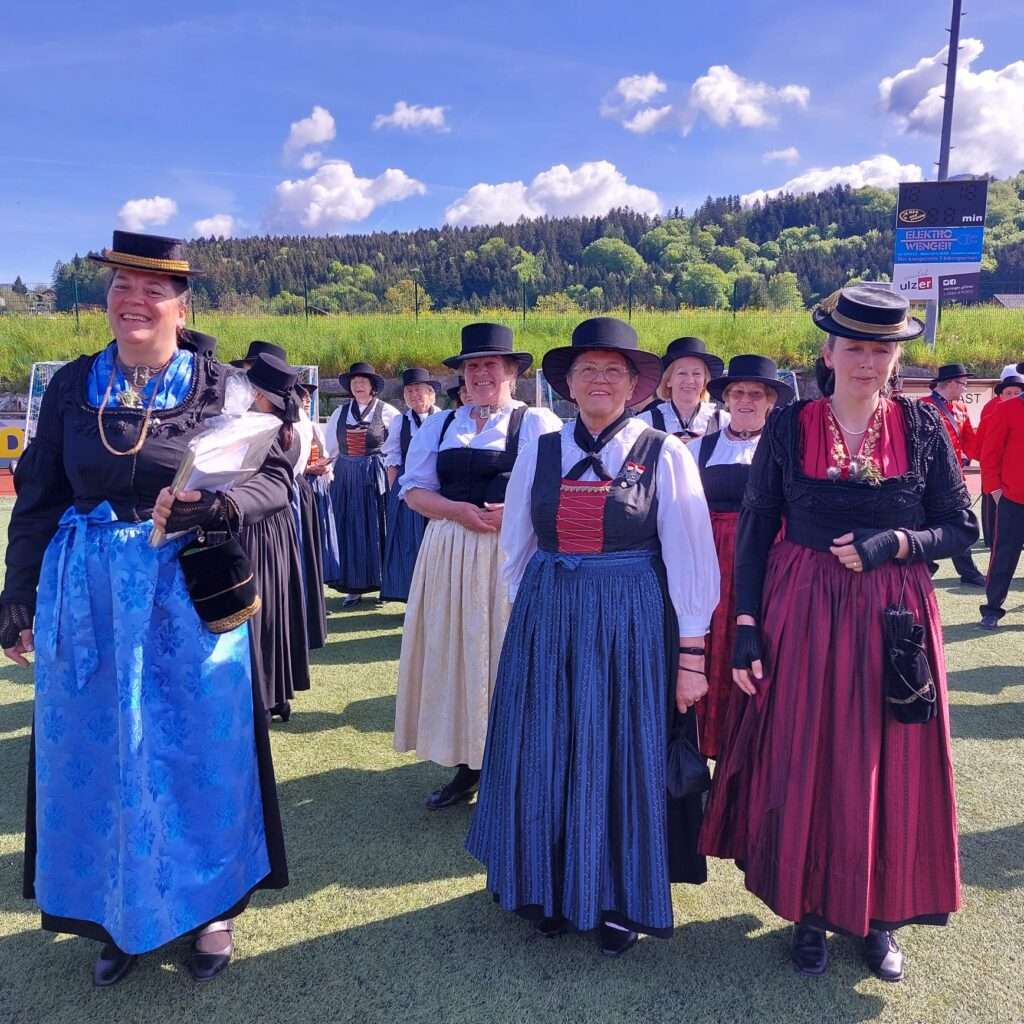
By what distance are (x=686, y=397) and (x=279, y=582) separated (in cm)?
254

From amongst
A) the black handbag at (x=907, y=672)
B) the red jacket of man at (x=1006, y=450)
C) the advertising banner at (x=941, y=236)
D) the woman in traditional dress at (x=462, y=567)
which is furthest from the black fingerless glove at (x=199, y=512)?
the advertising banner at (x=941, y=236)

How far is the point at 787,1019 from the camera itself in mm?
2057

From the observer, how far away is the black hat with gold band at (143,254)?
1996 millimetres

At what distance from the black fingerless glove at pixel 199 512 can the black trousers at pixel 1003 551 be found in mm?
5698

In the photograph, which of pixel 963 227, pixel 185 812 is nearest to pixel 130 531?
pixel 185 812

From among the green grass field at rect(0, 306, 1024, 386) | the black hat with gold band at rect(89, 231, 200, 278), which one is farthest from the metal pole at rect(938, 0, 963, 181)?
the black hat with gold band at rect(89, 231, 200, 278)

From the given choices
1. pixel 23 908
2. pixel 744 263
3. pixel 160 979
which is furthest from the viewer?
pixel 744 263

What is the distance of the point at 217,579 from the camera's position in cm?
203

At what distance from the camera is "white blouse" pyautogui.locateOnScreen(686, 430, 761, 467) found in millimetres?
3492

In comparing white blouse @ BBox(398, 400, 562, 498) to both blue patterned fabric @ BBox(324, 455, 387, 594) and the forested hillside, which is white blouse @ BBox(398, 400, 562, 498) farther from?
the forested hillside

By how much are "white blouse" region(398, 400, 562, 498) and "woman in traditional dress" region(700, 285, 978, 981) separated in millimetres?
1180

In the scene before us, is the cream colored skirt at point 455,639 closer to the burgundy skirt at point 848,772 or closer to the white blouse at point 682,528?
the white blouse at point 682,528

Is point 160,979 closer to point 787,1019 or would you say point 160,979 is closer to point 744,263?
point 787,1019

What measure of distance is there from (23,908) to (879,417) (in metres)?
3.15
